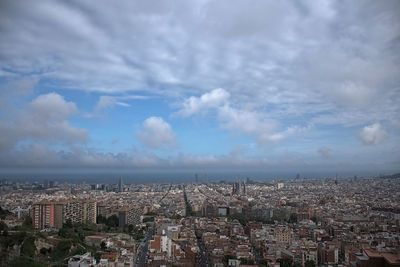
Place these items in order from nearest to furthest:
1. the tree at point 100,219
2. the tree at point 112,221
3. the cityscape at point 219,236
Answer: the cityscape at point 219,236 → the tree at point 112,221 → the tree at point 100,219

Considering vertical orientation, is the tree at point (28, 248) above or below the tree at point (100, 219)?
above

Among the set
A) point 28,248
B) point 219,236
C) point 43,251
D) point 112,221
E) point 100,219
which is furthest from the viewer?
point 100,219

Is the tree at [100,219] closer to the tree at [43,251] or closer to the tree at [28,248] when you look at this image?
the tree at [43,251]

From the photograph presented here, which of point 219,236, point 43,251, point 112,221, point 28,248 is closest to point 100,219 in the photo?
point 112,221

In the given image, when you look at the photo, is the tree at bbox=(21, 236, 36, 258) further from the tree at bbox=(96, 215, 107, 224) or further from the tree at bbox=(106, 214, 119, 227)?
the tree at bbox=(96, 215, 107, 224)

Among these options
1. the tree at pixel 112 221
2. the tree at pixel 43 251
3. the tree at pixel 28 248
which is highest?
the tree at pixel 28 248

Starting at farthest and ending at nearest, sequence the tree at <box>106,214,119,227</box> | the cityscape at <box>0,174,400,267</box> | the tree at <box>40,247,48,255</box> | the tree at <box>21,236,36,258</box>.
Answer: the tree at <box>106,214,119,227</box> → the tree at <box>40,247,48,255</box> → the cityscape at <box>0,174,400,267</box> → the tree at <box>21,236,36,258</box>

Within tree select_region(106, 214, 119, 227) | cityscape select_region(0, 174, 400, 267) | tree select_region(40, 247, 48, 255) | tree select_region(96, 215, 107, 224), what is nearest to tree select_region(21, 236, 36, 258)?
cityscape select_region(0, 174, 400, 267)

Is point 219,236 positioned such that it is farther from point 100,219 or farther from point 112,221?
point 100,219

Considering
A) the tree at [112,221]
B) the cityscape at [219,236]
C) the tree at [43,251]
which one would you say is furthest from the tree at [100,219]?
the tree at [43,251]

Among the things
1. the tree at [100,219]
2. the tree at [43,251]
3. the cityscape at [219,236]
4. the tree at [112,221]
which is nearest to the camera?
the cityscape at [219,236]

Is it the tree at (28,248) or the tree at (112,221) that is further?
the tree at (112,221)

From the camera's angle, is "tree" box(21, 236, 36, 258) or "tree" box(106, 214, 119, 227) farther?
"tree" box(106, 214, 119, 227)

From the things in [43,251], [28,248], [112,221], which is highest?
[28,248]
